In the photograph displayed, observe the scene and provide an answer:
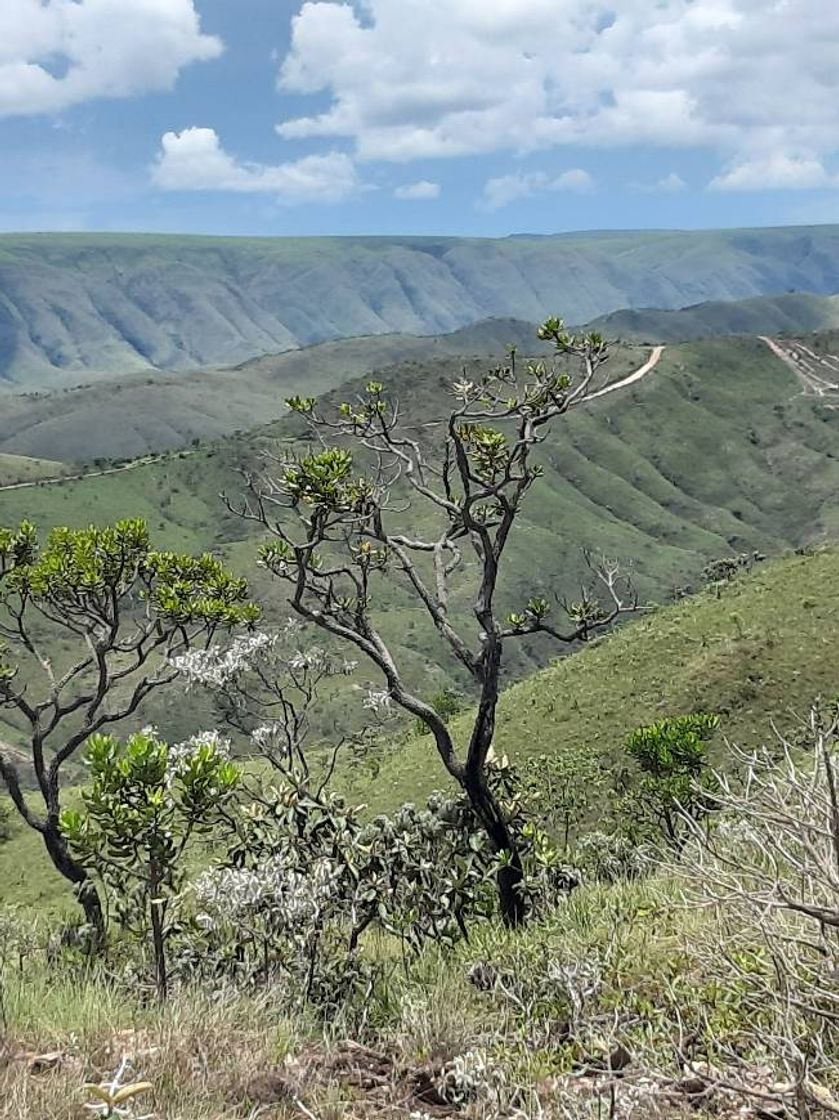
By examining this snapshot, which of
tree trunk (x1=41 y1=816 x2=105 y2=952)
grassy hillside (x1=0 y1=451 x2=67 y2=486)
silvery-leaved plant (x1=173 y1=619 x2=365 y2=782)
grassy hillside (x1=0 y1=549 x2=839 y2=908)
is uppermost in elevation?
grassy hillside (x1=0 y1=451 x2=67 y2=486)

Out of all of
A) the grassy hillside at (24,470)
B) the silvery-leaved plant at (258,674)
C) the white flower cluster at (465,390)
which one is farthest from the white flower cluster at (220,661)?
the grassy hillside at (24,470)

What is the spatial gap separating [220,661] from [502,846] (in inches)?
204

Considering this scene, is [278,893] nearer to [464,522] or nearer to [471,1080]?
[471,1080]

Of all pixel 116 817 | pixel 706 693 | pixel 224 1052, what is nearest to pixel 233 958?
pixel 116 817

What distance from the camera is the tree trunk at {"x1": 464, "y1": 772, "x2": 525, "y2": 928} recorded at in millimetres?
8789

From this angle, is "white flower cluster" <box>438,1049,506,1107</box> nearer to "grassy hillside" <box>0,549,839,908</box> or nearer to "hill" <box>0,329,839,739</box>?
"grassy hillside" <box>0,549,839,908</box>

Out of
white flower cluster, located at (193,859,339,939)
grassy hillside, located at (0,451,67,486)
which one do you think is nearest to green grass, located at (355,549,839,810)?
white flower cluster, located at (193,859,339,939)

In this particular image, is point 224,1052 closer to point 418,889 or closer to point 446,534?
point 418,889

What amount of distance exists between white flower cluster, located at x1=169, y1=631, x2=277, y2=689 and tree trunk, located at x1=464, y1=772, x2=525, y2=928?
433 cm

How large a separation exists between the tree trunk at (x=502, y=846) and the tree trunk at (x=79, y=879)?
358 cm

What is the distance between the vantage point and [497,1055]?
5512 millimetres

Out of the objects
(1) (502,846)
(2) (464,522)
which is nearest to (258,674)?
(2) (464,522)

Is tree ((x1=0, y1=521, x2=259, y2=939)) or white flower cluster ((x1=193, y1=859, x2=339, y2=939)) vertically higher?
tree ((x1=0, y1=521, x2=259, y2=939))

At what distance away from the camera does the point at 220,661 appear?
1280 centimetres
